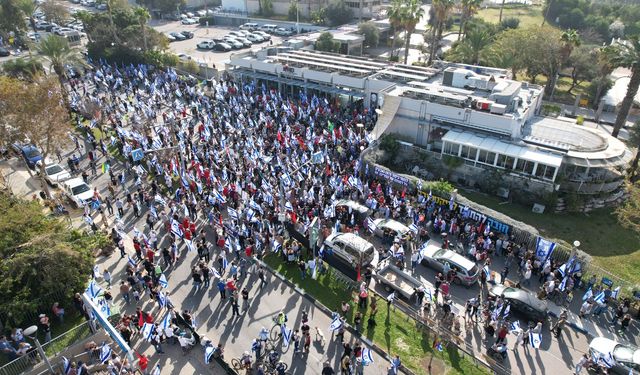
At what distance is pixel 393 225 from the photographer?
87.4 feet

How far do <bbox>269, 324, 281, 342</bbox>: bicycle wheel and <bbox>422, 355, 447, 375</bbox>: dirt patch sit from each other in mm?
6769

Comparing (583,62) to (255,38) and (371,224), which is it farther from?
(255,38)

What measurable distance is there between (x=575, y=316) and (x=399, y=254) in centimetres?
934

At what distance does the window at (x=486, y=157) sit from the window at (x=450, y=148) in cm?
189

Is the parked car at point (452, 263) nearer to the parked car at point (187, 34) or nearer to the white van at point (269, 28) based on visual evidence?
the white van at point (269, 28)

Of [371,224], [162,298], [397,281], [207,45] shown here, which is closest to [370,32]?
[207,45]

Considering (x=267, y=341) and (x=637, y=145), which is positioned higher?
(x=637, y=145)

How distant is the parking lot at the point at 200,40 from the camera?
7175 cm

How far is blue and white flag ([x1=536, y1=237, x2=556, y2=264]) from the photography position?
23.8m

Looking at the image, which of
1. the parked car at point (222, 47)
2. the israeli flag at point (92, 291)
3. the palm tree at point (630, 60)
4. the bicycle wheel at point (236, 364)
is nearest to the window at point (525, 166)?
the palm tree at point (630, 60)

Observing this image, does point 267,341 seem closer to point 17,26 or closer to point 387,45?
point 387,45

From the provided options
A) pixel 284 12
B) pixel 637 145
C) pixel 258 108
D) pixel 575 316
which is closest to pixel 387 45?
pixel 284 12

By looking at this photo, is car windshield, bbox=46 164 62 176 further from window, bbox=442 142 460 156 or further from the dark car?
the dark car

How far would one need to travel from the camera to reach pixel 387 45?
261 feet
